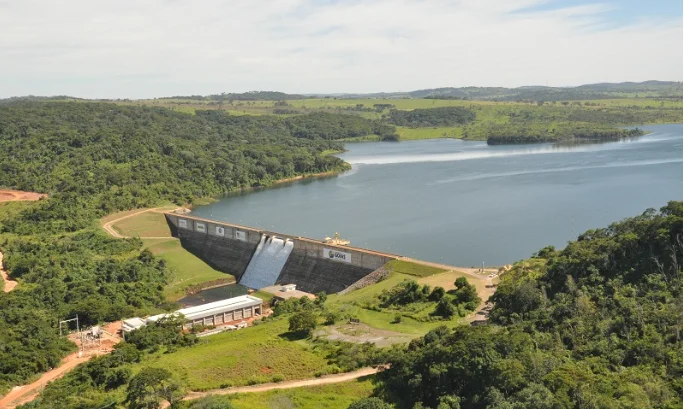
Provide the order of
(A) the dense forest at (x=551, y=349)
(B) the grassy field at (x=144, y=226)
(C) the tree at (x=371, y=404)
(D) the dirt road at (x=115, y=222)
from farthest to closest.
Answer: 1. (B) the grassy field at (x=144, y=226)
2. (D) the dirt road at (x=115, y=222)
3. (C) the tree at (x=371, y=404)
4. (A) the dense forest at (x=551, y=349)

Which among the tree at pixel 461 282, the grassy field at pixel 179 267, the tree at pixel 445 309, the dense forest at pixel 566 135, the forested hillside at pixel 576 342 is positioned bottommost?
the grassy field at pixel 179 267

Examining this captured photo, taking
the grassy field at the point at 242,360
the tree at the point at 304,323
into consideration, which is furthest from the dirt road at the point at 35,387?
the tree at the point at 304,323

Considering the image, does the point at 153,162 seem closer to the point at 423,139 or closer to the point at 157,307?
the point at 157,307

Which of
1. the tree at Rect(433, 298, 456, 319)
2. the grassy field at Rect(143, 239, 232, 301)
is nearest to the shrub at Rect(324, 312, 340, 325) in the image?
the tree at Rect(433, 298, 456, 319)

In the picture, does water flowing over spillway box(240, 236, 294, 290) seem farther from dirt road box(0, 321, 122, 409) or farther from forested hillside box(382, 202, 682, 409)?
forested hillside box(382, 202, 682, 409)

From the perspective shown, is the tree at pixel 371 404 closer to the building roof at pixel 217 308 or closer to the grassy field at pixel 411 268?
the grassy field at pixel 411 268

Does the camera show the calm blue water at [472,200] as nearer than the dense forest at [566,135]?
Yes

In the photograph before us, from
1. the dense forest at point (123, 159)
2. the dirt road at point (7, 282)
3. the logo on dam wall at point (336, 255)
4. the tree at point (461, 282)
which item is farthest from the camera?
the dense forest at point (123, 159)

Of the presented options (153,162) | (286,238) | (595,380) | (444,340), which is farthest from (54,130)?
(595,380)
